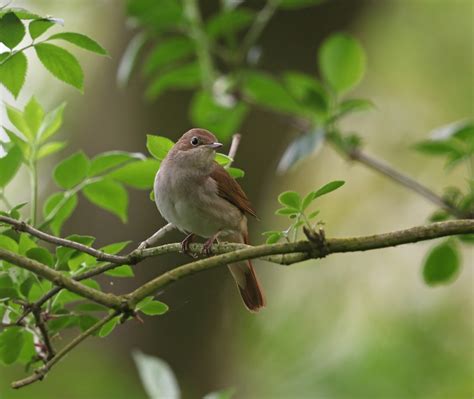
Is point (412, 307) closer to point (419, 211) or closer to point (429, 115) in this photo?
point (419, 211)

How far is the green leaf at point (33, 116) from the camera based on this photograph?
9.23ft

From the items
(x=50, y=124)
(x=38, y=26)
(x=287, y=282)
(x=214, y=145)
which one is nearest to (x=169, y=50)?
(x=214, y=145)

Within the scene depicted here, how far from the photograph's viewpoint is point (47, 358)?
7.47ft

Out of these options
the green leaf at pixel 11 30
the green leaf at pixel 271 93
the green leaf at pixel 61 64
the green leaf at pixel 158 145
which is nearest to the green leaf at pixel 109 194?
the green leaf at pixel 158 145

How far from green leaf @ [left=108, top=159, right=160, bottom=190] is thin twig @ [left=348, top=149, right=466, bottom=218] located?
1.43 metres

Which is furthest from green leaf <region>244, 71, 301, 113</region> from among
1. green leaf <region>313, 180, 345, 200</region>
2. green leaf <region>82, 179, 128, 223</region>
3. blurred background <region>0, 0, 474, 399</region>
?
green leaf <region>313, 180, 345, 200</region>

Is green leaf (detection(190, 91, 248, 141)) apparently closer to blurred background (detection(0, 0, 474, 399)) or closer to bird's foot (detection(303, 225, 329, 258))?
blurred background (detection(0, 0, 474, 399))

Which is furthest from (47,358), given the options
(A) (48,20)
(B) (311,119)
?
(B) (311,119)

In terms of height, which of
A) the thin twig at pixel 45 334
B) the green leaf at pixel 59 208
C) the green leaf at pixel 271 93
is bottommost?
the thin twig at pixel 45 334

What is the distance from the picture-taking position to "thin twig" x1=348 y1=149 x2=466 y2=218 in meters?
3.47

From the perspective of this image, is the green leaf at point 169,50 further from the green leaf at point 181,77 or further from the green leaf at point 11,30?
the green leaf at point 11,30

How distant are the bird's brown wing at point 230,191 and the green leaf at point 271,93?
51 centimetres

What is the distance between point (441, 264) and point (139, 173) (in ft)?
4.59

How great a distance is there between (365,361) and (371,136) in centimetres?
440
